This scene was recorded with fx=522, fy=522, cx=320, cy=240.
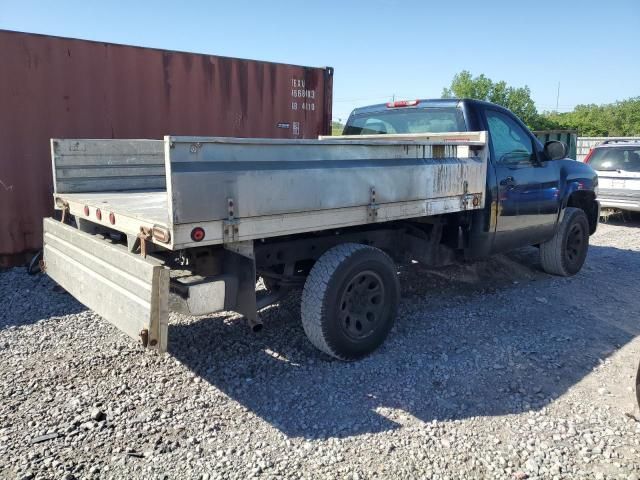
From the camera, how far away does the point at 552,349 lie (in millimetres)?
4129

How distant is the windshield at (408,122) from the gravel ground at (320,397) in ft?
5.69

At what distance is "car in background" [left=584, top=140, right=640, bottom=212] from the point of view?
972 cm

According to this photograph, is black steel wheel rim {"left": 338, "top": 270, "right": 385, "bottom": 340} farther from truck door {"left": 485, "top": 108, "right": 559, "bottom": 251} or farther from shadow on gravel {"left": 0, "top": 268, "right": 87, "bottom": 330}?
shadow on gravel {"left": 0, "top": 268, "right": 87, "bottom": 330}

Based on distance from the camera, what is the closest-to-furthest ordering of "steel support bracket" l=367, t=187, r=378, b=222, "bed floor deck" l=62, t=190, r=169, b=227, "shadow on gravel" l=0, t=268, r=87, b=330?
"bed floor deck" l=62, t=190, r=169, b=227 < "steel support bracket" l=367, t=187, r=378, b=222 < "shadow on gravel" l=0, t=268, r=87, b=330

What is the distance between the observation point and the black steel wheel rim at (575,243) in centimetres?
614

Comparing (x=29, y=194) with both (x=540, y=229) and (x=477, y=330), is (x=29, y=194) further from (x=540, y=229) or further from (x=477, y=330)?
(x=540, y=229)

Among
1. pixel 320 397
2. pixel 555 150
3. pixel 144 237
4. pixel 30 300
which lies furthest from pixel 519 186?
pixel 30 300

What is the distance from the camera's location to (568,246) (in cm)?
616

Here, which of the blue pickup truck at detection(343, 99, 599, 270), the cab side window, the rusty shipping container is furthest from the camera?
the rusty shipping container

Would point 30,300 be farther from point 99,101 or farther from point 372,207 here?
point 372,207

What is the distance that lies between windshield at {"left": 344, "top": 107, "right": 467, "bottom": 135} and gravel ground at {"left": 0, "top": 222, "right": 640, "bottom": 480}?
1.74m

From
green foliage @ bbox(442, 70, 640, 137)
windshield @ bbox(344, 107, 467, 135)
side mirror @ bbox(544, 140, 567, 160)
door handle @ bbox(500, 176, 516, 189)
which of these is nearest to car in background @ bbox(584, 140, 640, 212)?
side mirror @ bbox(544, 140, 567, 160)

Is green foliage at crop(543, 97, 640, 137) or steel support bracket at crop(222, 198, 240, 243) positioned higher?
green foliage at crop(543, 97, 640, 137)

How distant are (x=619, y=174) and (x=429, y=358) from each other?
26.4 feet
